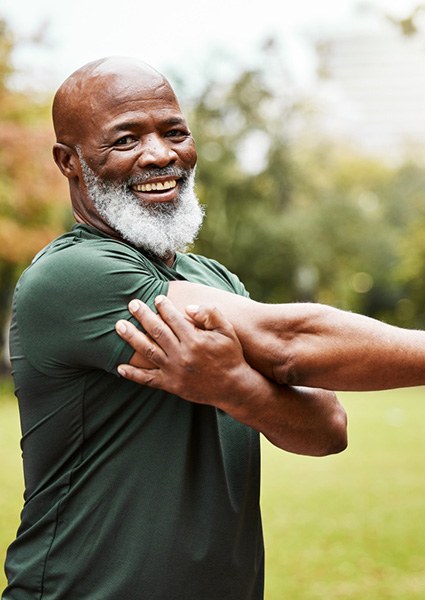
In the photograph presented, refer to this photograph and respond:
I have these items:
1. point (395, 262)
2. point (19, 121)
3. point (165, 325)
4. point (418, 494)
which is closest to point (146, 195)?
point (165, 325)

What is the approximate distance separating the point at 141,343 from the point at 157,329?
49 millimetres

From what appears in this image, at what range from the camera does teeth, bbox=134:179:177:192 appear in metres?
2.35

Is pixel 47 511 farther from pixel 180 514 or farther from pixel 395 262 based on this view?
pixel 395 262

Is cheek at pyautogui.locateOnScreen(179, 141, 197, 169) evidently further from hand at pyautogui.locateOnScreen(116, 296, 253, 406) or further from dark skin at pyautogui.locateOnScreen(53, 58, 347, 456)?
hand at pyautogui.locateOnScreen(116, 296, 253, 406)

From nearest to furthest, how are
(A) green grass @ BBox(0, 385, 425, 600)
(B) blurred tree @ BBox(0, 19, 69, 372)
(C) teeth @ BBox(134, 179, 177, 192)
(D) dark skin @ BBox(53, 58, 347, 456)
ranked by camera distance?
(D) dark skin @ BBox(53, 58, 347, 456) < (C) teeth @ BBox(134, 179, 177, 192) < (A) green grass @ BBox(0, 385, 425, 600) < (B) blurred tree @ BBox(0, 19, 69, 372)

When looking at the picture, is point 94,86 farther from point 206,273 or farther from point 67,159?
point 206,273

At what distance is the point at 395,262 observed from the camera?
43.8 meters

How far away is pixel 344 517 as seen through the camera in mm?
9633

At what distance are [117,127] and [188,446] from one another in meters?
0.83

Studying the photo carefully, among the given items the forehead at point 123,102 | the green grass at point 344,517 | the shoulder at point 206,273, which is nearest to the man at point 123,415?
the forehead at point 123,102

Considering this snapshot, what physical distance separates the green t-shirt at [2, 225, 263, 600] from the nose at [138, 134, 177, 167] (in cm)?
23

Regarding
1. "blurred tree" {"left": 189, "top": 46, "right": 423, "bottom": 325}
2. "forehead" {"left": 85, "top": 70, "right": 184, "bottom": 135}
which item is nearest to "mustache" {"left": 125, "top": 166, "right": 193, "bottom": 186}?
"forehead" {"left": 85, "top": 70, "right": 184, "bottom": 135}

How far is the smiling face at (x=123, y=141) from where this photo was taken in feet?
7.48

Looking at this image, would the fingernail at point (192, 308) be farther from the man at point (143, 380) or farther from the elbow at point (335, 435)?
the elbow at point (335, 435)
